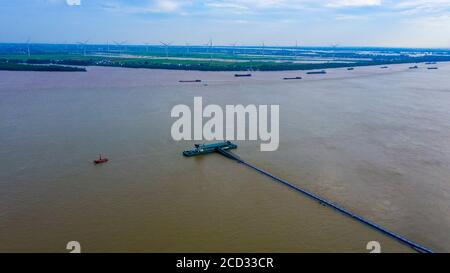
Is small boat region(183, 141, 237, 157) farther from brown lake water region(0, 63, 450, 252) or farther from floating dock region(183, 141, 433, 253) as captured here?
brown lake water region(0, 63, 450, 252)

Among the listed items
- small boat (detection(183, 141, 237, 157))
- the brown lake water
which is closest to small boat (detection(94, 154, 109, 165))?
the brown lake water

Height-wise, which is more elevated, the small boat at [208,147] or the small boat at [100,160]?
the small boat at [208,147]

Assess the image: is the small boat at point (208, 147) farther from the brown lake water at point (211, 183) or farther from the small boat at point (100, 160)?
the small boat at point (100, 160)

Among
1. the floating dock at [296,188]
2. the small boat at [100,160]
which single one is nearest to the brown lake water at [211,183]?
the floating dock at [296,188]

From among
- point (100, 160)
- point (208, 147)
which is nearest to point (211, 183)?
point (208, 147)

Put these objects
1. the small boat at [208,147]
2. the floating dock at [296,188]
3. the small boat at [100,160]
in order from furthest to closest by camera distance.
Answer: the small boat at [208,147]
the small boat at [100,160]
the floating dock at [296,188]

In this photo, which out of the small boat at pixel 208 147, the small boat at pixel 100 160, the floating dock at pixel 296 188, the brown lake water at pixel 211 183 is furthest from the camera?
the small boat at pixel 208 147
